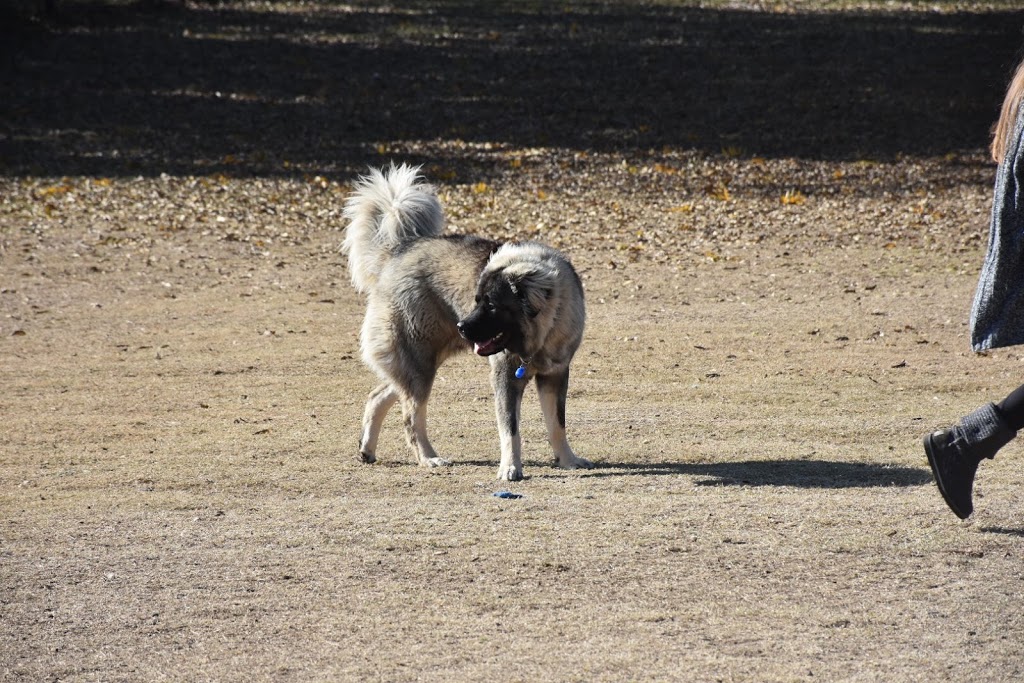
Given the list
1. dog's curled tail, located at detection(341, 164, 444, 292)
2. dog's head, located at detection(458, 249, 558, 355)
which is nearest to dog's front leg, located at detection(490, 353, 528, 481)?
dog's head, located at detection(458, 249, 558, 355)

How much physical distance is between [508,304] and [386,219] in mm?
1492

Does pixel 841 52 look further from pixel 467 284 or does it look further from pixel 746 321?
pixel 467 284

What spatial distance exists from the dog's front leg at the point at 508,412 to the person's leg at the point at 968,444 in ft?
8.10

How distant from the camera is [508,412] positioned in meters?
7.65

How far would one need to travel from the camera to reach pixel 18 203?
696 inches

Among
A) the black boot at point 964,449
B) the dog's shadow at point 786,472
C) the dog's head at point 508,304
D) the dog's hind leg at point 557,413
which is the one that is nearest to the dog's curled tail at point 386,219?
the dog's head at point 508,304

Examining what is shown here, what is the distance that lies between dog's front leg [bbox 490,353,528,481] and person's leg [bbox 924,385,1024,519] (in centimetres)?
247

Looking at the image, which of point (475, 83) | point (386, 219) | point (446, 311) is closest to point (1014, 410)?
point (446, 311)

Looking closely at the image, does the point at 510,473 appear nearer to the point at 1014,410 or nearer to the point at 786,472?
the point at 786,472

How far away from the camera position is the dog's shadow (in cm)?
723

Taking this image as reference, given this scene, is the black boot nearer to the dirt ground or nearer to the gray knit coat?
the dirt ground

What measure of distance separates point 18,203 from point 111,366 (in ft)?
25.2

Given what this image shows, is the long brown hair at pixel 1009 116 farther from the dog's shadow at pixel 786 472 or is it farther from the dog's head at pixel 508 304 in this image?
the dog's head at pixel 508 304

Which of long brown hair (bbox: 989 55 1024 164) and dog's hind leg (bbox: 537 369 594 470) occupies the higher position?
long brown hair (bbox: 989 55 1024 164)
